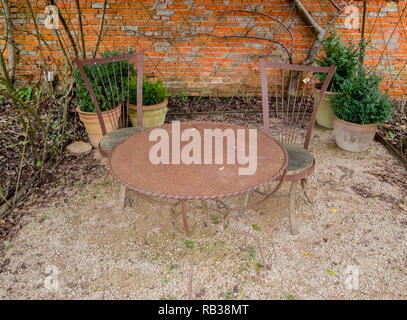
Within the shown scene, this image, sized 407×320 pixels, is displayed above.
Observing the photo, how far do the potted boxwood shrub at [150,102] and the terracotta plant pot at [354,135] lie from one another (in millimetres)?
1985

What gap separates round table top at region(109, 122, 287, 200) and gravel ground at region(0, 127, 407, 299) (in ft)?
1.30

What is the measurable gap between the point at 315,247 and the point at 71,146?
8.83ft

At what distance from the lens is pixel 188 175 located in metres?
1.66

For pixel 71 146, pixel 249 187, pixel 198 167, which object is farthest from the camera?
pixel 71 146

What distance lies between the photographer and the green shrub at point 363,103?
3.12m

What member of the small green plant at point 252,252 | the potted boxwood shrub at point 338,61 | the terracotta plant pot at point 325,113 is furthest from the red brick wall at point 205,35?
the small green plant at point 252,252

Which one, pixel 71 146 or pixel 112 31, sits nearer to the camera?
pixel 71 146

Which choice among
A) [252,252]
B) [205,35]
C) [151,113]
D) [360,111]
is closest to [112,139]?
[151,113]

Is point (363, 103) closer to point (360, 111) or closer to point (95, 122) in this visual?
point (360, 111)

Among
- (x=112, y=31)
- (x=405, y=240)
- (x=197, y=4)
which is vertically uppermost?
(x=197, y=4)

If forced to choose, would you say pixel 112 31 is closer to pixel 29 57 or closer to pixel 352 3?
pixel 29 57

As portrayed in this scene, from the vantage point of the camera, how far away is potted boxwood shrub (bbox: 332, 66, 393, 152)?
3.14 m

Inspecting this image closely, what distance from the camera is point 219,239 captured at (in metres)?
2.24
